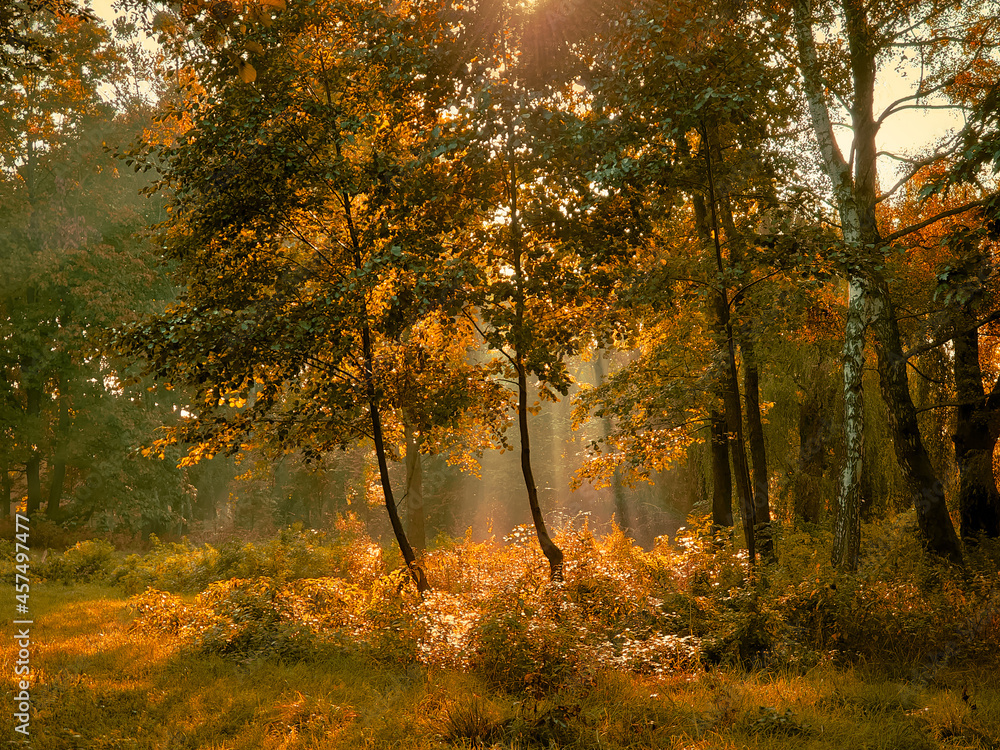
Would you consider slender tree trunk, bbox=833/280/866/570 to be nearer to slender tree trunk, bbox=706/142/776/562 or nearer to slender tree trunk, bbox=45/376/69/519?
slender tree trunk, bbox=706/142/776/562

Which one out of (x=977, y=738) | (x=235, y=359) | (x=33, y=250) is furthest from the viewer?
(x=33, y=250)

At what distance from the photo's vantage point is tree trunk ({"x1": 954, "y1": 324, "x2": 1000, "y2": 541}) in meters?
12.1

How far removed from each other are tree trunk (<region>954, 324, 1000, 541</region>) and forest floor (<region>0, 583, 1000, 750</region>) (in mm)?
6328

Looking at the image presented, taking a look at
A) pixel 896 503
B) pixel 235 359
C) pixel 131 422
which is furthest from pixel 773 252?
pixel 131 422

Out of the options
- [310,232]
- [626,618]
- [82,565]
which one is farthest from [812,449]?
[82,565]

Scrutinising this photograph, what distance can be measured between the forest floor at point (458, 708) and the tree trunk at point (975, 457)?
633 cm

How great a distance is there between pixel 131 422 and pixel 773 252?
22861mm

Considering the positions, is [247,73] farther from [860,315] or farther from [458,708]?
[860,315]

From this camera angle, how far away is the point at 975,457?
12.3m

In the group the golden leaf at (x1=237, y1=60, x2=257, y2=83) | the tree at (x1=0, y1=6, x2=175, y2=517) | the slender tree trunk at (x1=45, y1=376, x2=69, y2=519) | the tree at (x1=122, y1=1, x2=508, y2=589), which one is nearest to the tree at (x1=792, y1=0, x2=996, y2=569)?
the tree at (x1=122, y1=1, x2=508, y2=589)

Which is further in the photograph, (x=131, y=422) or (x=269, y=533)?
(x=269, y=533)

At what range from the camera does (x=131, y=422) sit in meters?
24.2

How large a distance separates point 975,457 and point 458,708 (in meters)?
11.1

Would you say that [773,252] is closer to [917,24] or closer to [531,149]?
[531,149]
